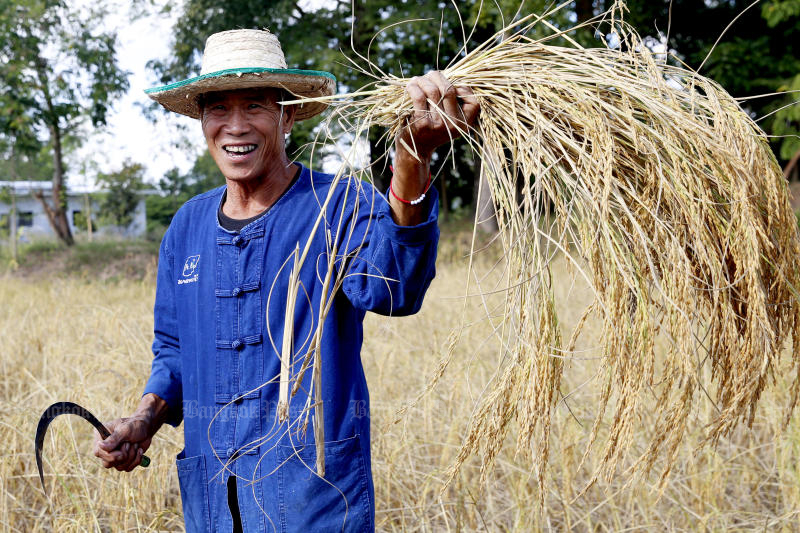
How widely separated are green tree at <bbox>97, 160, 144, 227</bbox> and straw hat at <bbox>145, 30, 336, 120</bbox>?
2342 centimetres

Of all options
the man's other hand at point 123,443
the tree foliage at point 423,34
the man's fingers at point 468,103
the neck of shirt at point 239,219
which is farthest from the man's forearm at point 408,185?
the tree foliage at point 423,34

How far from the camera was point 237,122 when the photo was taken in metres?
1.87

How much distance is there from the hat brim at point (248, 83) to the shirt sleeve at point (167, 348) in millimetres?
399

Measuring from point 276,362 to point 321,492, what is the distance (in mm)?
319

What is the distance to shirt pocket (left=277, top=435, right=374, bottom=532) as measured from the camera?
170 centimetres

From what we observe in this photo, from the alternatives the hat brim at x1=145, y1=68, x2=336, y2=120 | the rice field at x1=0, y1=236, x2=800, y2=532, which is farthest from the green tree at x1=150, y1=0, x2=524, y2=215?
the hat brim at x1=145, y1=68, x2=336, y2=120

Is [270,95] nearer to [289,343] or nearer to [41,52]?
[289,343]

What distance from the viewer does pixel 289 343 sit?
4.86 feet

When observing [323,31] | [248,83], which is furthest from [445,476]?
[323,31]

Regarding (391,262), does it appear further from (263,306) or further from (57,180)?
(57,180)

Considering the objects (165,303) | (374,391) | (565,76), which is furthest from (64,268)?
(565,76)

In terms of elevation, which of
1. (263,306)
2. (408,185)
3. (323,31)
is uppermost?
(323,31)

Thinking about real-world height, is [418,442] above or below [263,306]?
below

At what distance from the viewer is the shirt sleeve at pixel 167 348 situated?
2.01 m
